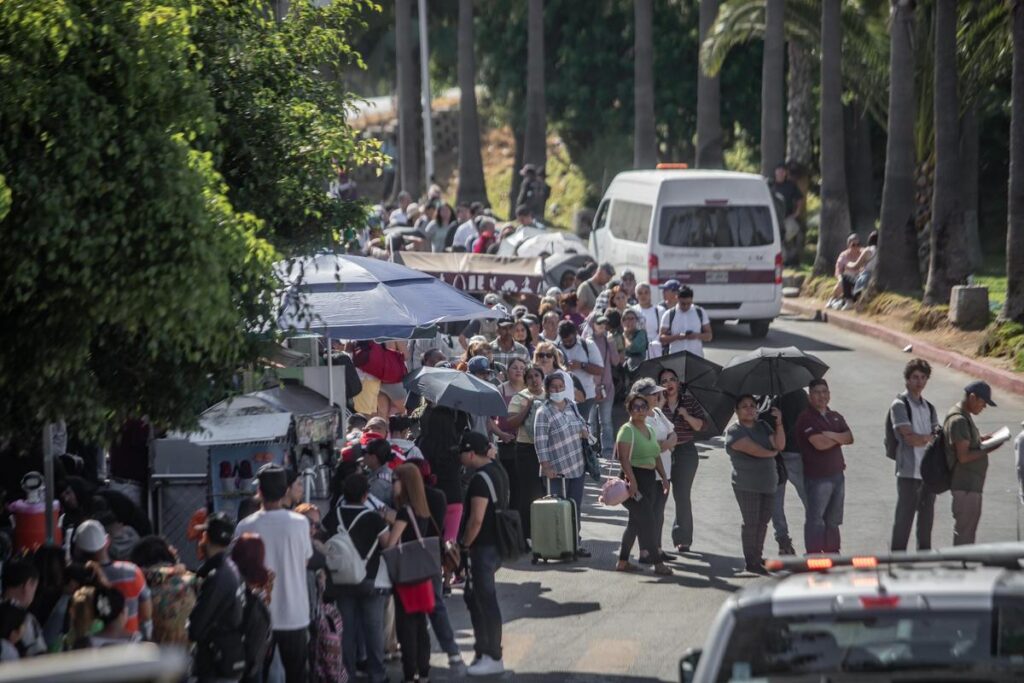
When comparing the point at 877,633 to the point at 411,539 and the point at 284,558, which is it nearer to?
the point at 284,558

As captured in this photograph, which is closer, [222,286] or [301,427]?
[222,286]

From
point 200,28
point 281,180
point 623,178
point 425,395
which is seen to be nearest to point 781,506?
point 425,395

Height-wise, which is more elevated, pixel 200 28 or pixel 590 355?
pixel 200 28

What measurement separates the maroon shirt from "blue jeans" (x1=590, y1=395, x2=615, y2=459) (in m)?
4.98

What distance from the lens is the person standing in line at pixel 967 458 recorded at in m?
13.1

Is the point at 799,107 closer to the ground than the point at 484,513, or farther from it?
farther from it

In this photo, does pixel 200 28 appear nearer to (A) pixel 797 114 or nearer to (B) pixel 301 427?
(B) pixel 301 427

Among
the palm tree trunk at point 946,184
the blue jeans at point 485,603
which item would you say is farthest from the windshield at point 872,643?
the palm tree trunk at point 946,184

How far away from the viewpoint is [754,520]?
13742mm

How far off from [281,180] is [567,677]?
3.77m

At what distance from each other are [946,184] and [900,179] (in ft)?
9.41

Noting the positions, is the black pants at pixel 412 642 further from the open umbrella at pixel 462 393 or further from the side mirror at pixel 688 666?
the side mirror at pixel 688 666

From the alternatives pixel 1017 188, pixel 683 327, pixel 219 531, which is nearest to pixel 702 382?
pixel 683 327

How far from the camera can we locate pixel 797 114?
133ft
